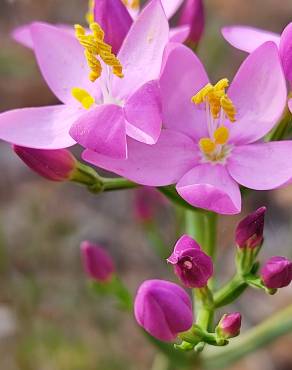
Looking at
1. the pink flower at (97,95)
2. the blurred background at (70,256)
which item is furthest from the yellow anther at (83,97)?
the blurred background at (70,256)

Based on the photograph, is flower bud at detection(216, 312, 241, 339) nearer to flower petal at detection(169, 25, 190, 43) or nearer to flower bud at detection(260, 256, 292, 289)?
flower bud at detection(260, 256, 292, 289)

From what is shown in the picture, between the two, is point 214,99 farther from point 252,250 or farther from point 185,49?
point 252,250

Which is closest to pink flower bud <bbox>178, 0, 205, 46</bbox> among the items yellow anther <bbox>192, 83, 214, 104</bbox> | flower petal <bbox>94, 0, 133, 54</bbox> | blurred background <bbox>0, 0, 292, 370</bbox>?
flower petal <bbox>94, 0, 133, 54</bbox>

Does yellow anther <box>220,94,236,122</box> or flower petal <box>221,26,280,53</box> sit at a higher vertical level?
flower petal <box>221,26,280,53</box>

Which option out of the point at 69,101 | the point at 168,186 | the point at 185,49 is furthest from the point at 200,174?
the point at 69,101

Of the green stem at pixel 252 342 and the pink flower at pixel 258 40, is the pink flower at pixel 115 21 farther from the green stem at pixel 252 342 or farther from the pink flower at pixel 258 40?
the green stem at pixel 252 342
